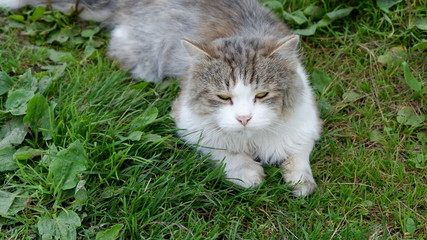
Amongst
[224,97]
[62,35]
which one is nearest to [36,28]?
[62,35]

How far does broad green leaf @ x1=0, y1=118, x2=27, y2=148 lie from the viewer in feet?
11.2

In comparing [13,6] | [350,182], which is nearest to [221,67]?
[350,182]

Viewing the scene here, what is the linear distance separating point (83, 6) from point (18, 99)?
1.35 m

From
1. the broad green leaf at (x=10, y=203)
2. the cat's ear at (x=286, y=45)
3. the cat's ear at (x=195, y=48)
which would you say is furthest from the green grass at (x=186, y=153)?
the cat's ear at (x=286, y=45)

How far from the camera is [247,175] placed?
3412 mm

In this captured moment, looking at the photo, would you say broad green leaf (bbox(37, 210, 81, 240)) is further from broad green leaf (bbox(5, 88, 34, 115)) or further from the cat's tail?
the cat's tail

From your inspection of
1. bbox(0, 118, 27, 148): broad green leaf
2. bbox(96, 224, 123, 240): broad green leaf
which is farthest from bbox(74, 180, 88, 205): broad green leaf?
bbox(0, 118, 27, 148): broad green leaf

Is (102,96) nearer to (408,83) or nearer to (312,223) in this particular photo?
(312,223)

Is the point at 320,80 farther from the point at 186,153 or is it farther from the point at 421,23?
the point at 186,153

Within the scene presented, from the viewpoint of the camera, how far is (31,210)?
3.14 m

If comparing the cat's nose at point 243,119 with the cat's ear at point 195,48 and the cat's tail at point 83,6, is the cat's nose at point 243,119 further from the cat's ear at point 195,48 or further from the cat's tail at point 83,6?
the cat's tail at point 83,6

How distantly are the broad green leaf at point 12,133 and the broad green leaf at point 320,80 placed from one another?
2184mm

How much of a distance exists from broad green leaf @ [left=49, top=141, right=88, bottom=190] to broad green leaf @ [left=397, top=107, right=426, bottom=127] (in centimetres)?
229

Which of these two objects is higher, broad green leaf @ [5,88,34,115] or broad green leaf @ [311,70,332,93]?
broad green leaf @ [5,88,34,115]
